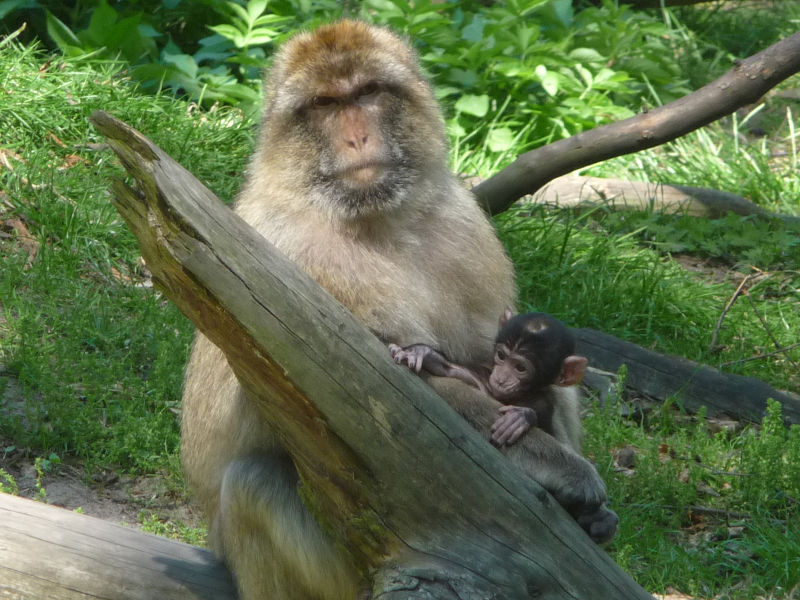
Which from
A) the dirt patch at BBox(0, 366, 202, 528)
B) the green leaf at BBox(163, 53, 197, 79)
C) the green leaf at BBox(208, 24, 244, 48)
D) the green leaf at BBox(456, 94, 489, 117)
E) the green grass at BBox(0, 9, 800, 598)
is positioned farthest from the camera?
the green leaf at BBox(456, 94, 489, 117)

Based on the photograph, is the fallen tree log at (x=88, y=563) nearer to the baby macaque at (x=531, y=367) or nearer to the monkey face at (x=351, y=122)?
the baby macaque at (x=531, y=367)

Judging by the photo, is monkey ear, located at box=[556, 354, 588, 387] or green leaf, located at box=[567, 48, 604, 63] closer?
monkey ear, located at box=[556, 354, 588, 387]

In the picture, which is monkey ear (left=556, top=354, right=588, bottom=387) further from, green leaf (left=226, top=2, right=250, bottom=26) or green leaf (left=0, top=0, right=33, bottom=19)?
green leaf (left=0, top=0, right=33, bottom=19)

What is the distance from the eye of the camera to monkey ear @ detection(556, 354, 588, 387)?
11.3 feet

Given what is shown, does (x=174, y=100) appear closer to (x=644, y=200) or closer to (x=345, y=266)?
(x=644, y=200)

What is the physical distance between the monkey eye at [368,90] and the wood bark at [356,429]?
3.39ft

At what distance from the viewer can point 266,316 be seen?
2.59 metres

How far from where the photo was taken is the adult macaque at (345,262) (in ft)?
10.6

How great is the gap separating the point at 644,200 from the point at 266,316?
5.40 meters

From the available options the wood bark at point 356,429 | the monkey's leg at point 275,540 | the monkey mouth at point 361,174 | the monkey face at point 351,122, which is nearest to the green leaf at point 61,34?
the monkey face at point 351,122

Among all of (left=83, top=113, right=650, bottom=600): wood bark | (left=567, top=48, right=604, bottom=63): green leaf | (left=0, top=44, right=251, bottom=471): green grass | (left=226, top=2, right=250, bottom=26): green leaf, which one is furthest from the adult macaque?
(left=567, top=48, right=604, bottom=63): green leaf

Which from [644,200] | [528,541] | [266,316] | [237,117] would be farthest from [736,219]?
[266,316]

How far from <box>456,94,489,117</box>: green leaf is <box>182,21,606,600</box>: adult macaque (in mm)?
3841

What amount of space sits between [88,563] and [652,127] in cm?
360
